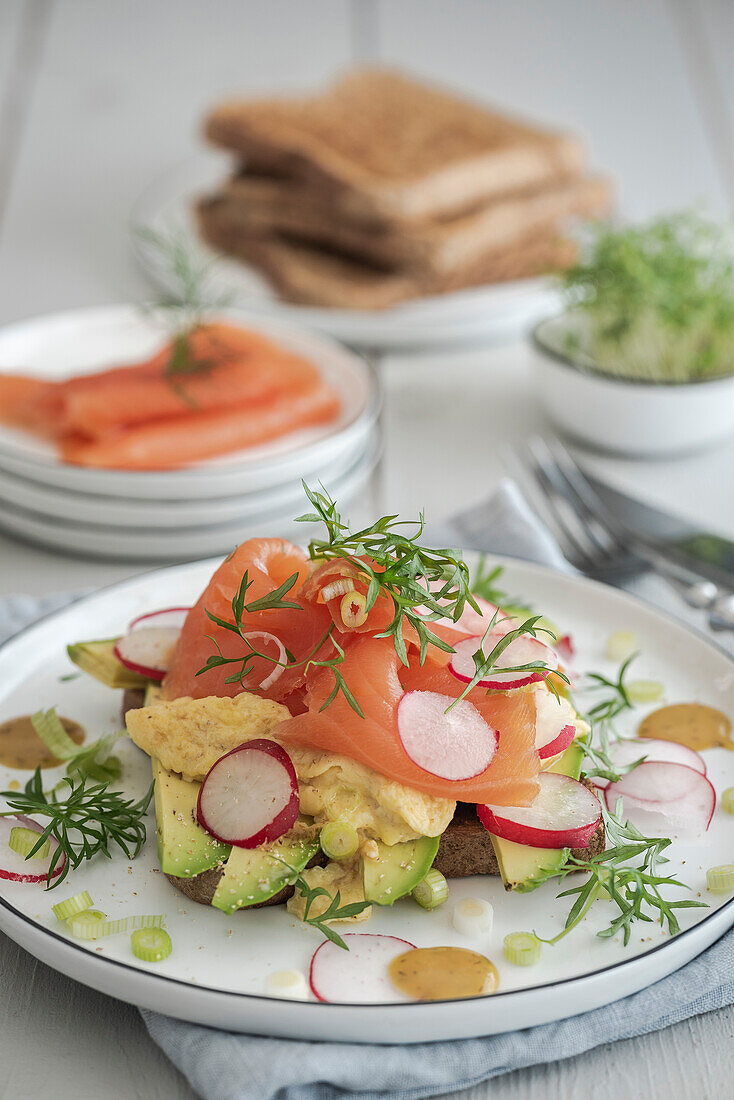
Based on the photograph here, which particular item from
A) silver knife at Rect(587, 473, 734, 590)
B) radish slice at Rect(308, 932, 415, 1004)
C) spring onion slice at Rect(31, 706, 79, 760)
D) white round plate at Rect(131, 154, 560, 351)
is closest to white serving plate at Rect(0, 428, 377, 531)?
silver knife at Rect(587, 473, 734, 590)

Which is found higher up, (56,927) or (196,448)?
(56,927)

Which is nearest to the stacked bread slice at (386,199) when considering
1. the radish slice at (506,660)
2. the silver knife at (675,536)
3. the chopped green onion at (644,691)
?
the silver knife at (675,536)

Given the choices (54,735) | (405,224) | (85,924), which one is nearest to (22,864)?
(85,924)

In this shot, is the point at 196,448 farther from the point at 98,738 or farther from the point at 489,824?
the point at 489,824

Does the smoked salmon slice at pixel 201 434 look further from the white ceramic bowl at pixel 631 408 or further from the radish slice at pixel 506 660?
the radish slice at pixel 506 660

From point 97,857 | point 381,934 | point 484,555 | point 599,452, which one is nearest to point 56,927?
point 97,857

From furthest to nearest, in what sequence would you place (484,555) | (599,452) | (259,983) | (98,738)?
(599,452) → (484,555) → (98,738) → (259,983)
